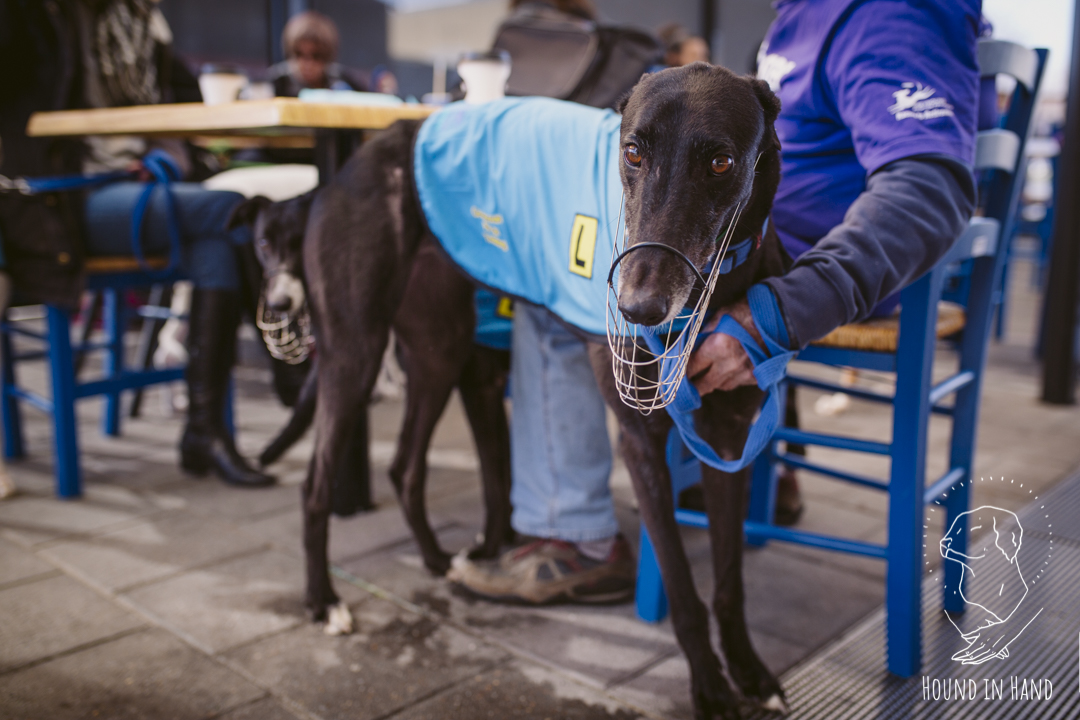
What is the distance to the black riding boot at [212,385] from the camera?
2.44 m

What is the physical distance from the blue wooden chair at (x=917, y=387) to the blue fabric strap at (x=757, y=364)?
0.44m

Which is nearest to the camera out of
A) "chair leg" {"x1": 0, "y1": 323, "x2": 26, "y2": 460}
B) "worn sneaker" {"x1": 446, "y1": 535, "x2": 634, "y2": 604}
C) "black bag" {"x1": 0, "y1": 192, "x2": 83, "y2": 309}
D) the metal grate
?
the metal grate

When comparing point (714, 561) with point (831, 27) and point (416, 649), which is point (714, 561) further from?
point (831, 27)

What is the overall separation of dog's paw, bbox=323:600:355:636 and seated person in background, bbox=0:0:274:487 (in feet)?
3.16

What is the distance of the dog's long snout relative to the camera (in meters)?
0.86

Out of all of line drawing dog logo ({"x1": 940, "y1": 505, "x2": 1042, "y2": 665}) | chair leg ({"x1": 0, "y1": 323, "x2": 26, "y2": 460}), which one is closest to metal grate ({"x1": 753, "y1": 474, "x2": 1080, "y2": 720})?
line drawing dog logo ({"x1": 940, "y1": 505, "x2": 1042, "y2": 665})

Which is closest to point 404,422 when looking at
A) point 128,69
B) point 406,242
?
point 406,242

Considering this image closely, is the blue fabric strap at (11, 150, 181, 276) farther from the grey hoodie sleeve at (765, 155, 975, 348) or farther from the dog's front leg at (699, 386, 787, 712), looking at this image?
the grey hoodie sleeve at (765, 155, 975, 348)

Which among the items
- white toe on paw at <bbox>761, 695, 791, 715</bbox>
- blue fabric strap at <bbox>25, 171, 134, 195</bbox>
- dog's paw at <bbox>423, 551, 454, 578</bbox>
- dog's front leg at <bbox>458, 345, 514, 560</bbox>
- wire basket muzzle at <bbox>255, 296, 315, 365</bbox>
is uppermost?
blue fabric strap at <bbox>25, 171, 134, 195</bbox>

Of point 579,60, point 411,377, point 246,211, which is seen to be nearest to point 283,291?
point 246,211

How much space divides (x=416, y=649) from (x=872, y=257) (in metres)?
1.09

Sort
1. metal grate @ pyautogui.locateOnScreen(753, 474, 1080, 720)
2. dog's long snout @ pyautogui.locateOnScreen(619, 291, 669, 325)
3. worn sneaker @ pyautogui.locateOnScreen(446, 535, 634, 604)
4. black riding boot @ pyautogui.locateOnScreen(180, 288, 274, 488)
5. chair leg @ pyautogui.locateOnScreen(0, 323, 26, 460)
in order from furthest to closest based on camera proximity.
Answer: chair leg @ pyautogui.locateOnScreen(0, 323, 26, 460)
black riding boot @ pyautogui.locateOnScreen(180, 288, 274, 488)
worn sneaker @ pyautogui.locateOnScreen(446, 535, 634, 604)
metal grate @ pyautogui.locateOnScreen(753, 474, 1080, 720)
dog's long snout @ pyautogui.locateOnScreen(619, 291, 669, 325)

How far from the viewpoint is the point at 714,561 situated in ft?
4.33

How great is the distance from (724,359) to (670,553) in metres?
0.36
